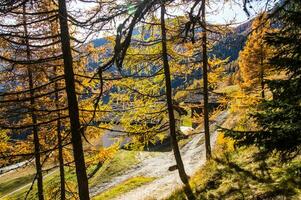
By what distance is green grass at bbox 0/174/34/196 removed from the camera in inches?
1813

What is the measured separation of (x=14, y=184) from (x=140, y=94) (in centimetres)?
3893

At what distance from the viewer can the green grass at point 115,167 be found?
32628mm

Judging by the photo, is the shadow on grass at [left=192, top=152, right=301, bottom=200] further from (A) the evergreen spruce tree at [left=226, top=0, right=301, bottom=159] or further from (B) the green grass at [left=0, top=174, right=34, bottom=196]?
(B) the green grass at [left=0, top=174, right=34, bottom=196]

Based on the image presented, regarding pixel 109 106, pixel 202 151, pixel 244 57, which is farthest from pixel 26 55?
pixel 244 57

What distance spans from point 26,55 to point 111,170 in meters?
21.1

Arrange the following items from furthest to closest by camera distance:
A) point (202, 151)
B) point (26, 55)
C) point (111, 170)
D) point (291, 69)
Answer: point (111, 170)
point (202, 151)
point (26, 55)
point (291, 69)

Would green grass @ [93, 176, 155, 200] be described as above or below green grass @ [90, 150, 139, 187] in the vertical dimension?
above

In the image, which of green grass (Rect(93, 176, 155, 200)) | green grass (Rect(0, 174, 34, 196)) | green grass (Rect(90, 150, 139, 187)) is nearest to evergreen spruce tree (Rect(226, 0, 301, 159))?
green grass (Rect(93, 176, 155, 200))

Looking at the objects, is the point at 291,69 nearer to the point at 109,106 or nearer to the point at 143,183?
the point at 109,106

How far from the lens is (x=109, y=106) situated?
1449cm

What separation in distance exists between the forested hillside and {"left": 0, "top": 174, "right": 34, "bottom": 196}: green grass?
20.8 metres

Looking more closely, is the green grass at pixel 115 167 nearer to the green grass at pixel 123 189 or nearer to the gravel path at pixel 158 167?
the gravel path at pixel 158 167

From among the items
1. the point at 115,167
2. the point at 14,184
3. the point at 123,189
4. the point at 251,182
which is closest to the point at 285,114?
the point at 251,182

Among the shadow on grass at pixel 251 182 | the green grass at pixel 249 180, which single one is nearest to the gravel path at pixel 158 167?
the green grass at pixel 249 180
